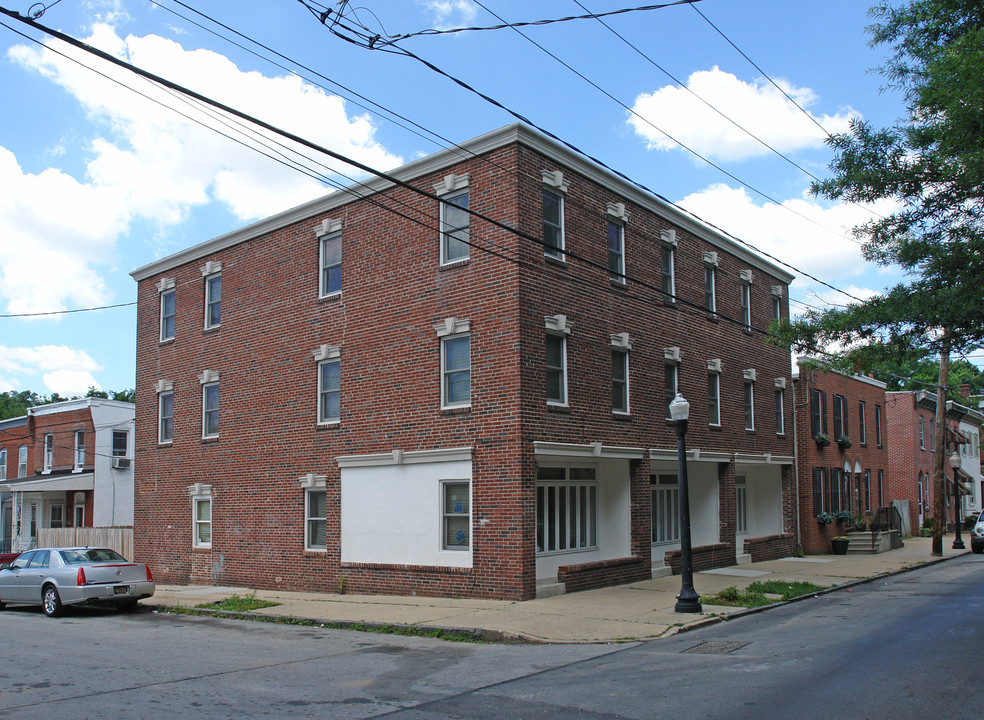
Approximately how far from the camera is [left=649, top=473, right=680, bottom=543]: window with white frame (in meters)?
23.9

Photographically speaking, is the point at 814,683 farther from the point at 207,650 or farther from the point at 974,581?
the point at 974,581

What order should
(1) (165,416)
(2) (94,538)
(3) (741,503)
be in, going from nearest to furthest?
1. (1) (165,416)
2. (3) (741,503)
3. (2) (94,538)

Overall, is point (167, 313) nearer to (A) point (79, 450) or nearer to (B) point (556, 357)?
(B) point (556, 357)

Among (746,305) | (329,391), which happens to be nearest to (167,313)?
(329,391)

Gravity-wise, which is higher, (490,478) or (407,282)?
(407,282)

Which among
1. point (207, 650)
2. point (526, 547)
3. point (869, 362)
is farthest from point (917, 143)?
point (207, 650)

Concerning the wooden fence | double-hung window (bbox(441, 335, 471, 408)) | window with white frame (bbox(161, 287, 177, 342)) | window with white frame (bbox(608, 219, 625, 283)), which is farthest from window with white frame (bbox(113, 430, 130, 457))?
window with white frame (bbox(608, 219, 625, 283))

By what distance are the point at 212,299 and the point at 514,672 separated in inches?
700

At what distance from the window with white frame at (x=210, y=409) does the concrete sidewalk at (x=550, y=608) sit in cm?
434

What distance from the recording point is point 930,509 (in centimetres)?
4553

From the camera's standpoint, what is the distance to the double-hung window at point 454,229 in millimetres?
19328

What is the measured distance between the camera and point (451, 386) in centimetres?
1922

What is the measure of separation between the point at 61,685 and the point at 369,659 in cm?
384

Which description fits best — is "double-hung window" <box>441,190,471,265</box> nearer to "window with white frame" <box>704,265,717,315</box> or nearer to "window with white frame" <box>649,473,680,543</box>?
"window with white frame" <box>649,473,680,543</box>
